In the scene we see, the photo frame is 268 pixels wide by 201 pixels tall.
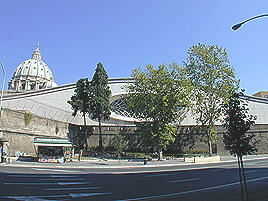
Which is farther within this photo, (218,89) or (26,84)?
(26,84)

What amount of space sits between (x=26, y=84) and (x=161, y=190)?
134m

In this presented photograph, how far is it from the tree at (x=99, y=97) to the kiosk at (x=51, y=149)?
12.1 meters

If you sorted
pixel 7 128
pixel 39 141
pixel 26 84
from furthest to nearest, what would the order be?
pixel 26 84 < pixel 7 128 < pixel 39 141

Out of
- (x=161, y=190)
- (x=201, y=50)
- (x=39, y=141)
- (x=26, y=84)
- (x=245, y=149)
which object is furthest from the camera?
(x=26, y=84)

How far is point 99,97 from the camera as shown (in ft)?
132

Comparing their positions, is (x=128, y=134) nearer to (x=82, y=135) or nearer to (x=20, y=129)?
(x=82, y=135)

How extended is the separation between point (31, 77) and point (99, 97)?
108 metres

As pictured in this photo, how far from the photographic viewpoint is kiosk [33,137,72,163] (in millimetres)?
27297

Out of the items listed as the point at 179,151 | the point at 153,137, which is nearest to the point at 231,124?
the point at 153,137

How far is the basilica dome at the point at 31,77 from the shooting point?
12606cm

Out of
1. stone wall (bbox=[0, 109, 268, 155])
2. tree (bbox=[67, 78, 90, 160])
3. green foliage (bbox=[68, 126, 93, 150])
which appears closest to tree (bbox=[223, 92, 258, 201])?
stone wall (bbox=[0, 109, 268, 155])

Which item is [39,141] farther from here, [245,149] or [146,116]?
[245,149]

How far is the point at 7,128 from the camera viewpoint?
29.0 m

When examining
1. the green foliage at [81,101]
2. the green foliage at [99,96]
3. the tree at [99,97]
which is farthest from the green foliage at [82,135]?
the green foliage at [99,96]
